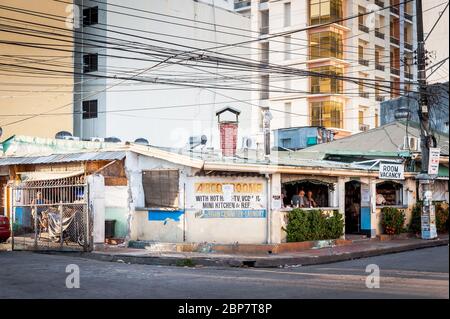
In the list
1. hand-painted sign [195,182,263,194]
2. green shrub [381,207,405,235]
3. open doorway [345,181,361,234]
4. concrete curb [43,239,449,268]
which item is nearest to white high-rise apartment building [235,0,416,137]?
open doorway [345,181,361,234]

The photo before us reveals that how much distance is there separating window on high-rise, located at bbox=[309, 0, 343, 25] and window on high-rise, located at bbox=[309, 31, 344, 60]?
5.06 feet

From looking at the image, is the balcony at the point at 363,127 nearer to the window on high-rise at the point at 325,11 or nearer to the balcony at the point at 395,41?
the balcony at the point at 395,41

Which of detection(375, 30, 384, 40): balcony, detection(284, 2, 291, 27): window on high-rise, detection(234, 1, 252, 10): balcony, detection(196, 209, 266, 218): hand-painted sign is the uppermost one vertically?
detection(234, 1, 252, 10): balcony

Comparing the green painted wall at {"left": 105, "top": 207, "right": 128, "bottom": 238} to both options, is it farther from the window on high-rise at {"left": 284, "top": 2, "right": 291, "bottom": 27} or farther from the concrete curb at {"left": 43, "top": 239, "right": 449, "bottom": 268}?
the window on high-rise at {"left": 284, "top": 2, "right": 291, "bottom": 27}

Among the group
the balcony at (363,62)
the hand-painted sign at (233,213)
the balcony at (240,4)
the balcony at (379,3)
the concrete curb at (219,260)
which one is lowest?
the concrete curb at (219,260)

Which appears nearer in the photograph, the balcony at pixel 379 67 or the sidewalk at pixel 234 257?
the sidewalk at pixel 234 257

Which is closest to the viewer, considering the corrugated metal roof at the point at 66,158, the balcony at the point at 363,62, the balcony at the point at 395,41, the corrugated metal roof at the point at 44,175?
the corrugated metal roof at the point at 66,158

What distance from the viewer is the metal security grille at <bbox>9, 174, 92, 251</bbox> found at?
19.7m

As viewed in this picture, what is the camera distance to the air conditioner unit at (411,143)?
27.7 meters

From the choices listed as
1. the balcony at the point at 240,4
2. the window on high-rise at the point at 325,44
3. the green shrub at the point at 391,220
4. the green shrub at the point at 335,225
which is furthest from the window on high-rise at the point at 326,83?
the green shrub at the point at 335,225

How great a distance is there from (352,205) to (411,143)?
4825 millimetres

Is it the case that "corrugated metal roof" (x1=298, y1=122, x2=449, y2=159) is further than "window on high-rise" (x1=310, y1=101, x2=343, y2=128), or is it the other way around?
"window on high-rise" (x1=310, y1=101, x2=343, y2=128)

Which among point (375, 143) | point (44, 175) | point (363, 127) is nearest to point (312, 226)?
point (44, 175)
